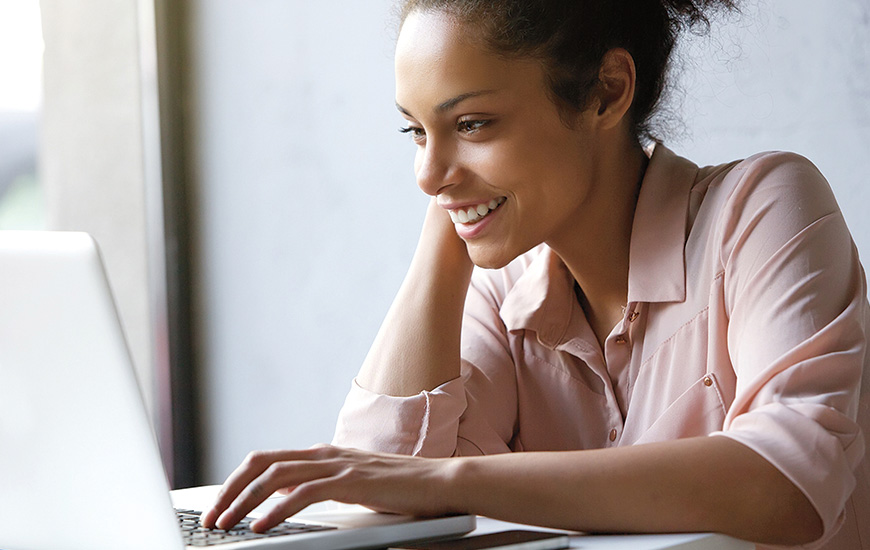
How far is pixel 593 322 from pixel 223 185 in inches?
72.6

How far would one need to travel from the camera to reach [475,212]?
4.38ft

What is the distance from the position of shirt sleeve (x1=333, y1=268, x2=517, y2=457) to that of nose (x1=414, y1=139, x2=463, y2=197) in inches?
10.0

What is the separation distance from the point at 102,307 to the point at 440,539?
0.34m

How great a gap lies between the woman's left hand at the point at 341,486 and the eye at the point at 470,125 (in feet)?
1.59

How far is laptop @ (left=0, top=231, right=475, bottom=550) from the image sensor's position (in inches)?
27.2

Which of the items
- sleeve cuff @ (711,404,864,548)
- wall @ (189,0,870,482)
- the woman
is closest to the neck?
the woman

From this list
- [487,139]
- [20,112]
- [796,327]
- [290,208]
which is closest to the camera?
[796,327]

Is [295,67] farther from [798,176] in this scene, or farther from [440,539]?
[440,539]

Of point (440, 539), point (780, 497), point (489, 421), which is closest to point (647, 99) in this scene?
point (489, 421)

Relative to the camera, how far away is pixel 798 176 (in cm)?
116

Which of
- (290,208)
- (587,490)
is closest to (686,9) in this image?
(587,490)

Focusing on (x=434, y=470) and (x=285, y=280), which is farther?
(x=285, y=280)

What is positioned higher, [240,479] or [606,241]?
[606,241]

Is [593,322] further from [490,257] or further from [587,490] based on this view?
[587,490]
